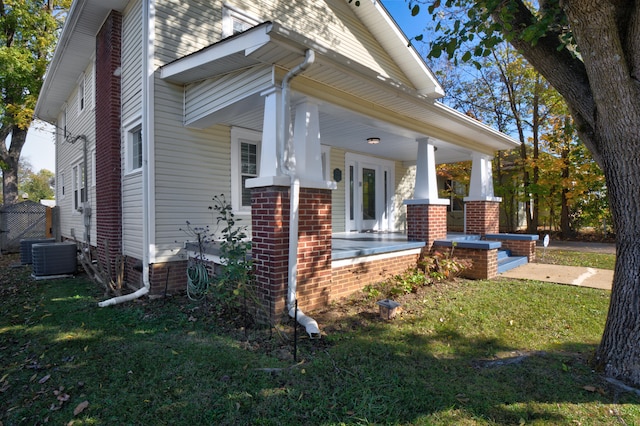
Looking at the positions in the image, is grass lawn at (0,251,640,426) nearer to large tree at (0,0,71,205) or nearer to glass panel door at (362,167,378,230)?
glass panel door at (362,167,378,230)

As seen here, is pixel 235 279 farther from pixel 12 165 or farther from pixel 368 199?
pixel 12 165

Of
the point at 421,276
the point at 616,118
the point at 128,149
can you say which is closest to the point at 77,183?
the point at 128,149

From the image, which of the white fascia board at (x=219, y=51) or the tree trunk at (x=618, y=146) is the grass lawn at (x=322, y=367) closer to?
the tree trunk at (x=618, y=146)

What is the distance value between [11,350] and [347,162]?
7.48 meters

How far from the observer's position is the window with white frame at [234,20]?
268 inches

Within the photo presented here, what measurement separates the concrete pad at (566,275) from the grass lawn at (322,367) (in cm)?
145

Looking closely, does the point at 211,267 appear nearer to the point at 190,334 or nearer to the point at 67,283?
the point at 190,334

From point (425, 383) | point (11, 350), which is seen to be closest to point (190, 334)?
point (11, 350)

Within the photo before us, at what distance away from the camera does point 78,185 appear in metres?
10.1

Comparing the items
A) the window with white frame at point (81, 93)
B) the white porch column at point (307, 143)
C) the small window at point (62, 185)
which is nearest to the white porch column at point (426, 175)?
the white porch column at point (307, 143)

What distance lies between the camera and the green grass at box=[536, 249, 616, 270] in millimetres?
8602

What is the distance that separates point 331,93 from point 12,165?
56.6ft

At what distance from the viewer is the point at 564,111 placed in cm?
1291

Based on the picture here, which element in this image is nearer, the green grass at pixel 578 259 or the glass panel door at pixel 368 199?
the green grass at pixel 578 259
